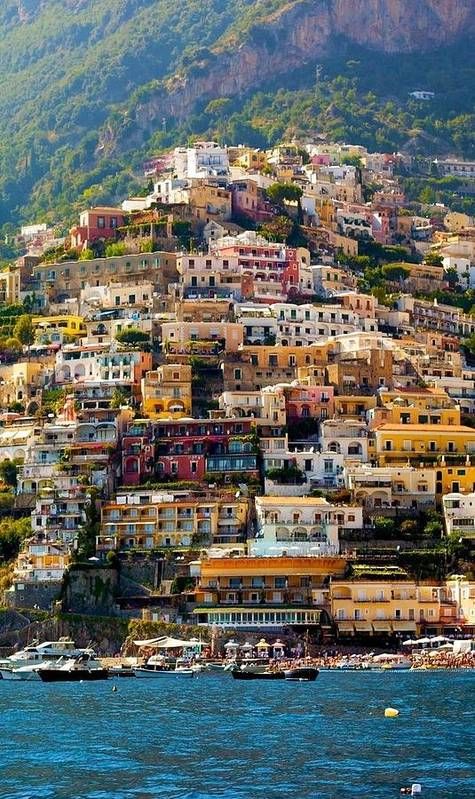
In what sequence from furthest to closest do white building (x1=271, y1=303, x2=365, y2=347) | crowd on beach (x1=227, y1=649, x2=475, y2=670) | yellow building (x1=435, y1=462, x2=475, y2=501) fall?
white building (x1=271, y1=303, x2=365, y2=347)
yellow building (x1=435, y1=462, x2=475, y2=501)
crowd on beach (x1=227, y1=649, x2=475, y2=670)

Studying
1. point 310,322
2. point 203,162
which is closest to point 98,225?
point 203,162

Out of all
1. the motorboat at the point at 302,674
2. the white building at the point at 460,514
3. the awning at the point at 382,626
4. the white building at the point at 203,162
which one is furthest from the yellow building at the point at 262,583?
the white building at the point at 203,162

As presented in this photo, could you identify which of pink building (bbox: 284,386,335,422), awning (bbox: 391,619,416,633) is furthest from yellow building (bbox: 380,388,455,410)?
awning (bbox: 391,619,416,633)

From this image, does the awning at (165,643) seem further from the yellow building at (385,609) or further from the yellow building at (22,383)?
the yellow building at (22,383)

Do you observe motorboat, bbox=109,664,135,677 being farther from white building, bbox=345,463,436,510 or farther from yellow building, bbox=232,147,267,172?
yellow building, bbox=232,147,267,172

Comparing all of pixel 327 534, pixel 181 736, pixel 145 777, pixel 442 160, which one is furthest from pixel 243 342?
pixel 442 160

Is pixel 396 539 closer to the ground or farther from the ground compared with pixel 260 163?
closer to the ground

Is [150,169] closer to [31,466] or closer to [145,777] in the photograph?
[31,466]
